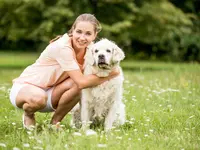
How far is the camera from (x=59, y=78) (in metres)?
5.53

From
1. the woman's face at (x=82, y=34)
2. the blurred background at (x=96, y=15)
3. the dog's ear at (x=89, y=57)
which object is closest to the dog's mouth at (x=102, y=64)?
the dog's ear at (x=89, y=57)

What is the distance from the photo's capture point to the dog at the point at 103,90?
5.30 m

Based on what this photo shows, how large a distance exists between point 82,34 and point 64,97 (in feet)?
2.59

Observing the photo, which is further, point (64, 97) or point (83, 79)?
point (64, 97)

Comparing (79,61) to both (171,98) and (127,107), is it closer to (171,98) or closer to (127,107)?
(127,107)

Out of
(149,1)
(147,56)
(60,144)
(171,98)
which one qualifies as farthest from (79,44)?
(147,56)

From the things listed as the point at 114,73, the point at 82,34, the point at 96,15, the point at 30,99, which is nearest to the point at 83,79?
the point at 114,73

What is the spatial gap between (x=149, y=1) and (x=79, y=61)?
1319 centimetres

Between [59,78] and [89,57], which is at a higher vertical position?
[89,57]

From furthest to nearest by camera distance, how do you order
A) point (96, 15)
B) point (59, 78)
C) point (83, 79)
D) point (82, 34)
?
1. point (96, 15)
2. point (59, 78)
3. point (82, 34)
4. point (83, 79)

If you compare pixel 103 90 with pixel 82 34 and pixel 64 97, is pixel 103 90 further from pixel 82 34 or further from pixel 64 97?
pixel 82 34

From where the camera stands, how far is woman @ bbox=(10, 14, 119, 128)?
17.2 feet

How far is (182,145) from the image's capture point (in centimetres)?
451

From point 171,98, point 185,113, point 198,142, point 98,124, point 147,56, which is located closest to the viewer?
point 198,142
